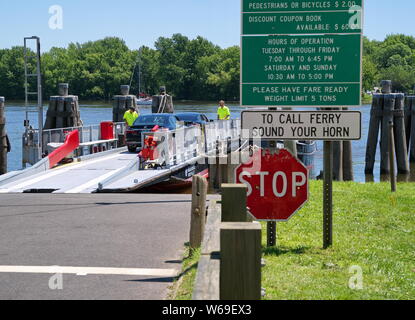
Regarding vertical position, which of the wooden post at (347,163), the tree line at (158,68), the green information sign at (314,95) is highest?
the tree line at (158,68)

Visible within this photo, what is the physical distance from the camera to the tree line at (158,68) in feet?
383

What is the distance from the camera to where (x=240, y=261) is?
386cm

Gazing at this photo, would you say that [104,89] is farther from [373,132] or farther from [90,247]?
[90,247]

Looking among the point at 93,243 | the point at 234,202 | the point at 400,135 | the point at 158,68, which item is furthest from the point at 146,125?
the point at 158,68

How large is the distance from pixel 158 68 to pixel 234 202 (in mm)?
140322

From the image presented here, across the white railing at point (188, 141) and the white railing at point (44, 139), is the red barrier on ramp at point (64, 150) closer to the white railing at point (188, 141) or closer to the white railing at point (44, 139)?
the white railing at point (44, 139)

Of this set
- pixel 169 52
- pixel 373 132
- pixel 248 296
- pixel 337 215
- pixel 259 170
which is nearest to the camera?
pixel 248 296

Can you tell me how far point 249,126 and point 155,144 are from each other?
12720mm

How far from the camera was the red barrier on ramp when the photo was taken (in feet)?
72.3

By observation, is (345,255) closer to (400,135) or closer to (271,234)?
(271,234)

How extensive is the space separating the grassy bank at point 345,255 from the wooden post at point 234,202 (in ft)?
2.87

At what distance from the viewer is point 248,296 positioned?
3.92 m

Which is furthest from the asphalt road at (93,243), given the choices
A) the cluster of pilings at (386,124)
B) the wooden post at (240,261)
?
the cluster of pilings at (386,124)

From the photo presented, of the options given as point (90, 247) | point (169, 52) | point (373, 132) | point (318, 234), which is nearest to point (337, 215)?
point (318, 234)
